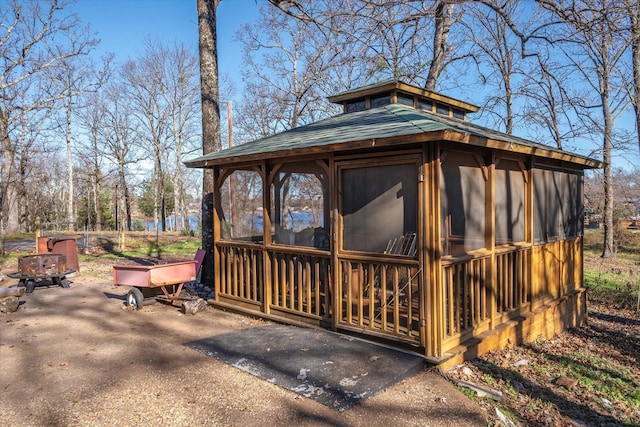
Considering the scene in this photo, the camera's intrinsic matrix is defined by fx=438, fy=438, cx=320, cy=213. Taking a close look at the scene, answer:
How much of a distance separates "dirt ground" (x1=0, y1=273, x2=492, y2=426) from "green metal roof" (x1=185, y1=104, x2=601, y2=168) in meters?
2.21

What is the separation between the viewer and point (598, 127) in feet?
53.1

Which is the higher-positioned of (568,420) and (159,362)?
(159,362)

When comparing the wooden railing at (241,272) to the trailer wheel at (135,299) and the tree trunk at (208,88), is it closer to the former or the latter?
the trailer wheel at (135,299)

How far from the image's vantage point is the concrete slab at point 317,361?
360 cm

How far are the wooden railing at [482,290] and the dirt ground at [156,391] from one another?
0.76 meters

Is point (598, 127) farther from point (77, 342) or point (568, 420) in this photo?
point (77, 342)

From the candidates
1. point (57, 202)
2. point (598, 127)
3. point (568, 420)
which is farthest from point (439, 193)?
point (57, 202)

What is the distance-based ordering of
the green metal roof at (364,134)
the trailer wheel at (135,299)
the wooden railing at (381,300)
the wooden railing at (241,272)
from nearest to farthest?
1. the green metal roof at (364,134)
2. the wooden railing at (381,300)
3. the wooden railing at (241,272)
4. the trailer wheel at (135,299)

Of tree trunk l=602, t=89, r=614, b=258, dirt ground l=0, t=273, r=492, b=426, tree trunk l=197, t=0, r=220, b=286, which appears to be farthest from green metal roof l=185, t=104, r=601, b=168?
tree trunk l=602, t=89, r=614, b=258

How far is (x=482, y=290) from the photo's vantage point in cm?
486

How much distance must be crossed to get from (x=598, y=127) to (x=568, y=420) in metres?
15.8

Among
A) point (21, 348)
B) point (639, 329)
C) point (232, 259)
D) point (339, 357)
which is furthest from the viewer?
point (639, 329)

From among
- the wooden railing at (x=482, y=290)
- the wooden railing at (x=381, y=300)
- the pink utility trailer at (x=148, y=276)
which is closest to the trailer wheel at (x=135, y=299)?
the pink utility trailer at (x=148, y=276)

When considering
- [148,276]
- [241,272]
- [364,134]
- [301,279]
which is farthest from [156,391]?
[364,134]
